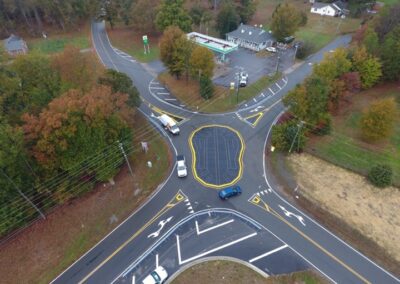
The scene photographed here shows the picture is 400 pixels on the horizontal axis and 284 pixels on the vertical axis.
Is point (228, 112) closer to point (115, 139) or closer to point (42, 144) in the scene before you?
point (115, 139)

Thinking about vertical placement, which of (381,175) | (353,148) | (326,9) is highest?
(326,9)

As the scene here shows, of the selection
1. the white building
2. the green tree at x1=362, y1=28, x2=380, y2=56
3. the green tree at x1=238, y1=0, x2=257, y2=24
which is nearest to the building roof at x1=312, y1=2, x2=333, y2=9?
the white building

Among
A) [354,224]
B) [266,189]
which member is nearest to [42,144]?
[266,189]

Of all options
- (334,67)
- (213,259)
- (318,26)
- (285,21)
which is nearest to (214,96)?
(334,67)

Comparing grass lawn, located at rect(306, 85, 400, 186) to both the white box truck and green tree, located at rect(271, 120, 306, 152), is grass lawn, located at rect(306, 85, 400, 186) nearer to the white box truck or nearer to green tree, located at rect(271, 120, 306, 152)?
green tree, located at rect(271, 120, 306, 152)

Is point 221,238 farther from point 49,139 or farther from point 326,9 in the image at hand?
point 326,9
